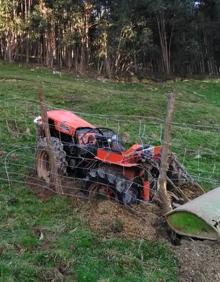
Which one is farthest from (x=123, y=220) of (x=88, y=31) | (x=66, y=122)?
(x=88, y=31)

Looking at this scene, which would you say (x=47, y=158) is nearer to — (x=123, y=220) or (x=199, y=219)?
(x=123, y=220)

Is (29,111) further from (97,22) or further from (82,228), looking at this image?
(97,22)

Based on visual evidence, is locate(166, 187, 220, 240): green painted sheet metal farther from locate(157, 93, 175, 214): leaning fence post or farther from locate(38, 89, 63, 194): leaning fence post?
locate(38, 89, 63, 194): leaning fence post

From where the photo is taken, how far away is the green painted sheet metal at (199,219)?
509cm

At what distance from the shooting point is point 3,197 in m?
6.61

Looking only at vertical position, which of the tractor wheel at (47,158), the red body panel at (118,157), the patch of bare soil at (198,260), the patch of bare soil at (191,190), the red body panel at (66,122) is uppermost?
the red body panel at (66,122)

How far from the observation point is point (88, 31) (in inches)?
988

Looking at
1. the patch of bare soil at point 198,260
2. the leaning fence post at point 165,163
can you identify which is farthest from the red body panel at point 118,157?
the patch of bare soil at point 198,260

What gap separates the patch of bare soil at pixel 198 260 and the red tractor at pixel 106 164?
92cm

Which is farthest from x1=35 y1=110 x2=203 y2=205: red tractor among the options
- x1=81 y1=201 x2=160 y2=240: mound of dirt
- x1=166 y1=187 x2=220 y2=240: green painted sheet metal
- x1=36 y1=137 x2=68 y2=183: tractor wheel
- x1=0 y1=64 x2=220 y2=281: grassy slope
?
x1=166 y1=187 x2=220 y2=240: green painted sheet metal

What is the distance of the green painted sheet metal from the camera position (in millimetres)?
5086

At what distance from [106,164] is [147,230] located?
41.5 inches

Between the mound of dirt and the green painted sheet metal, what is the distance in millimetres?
376

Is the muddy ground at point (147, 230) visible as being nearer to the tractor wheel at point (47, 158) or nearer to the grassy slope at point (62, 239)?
the grassy slope at point (62, 239)
